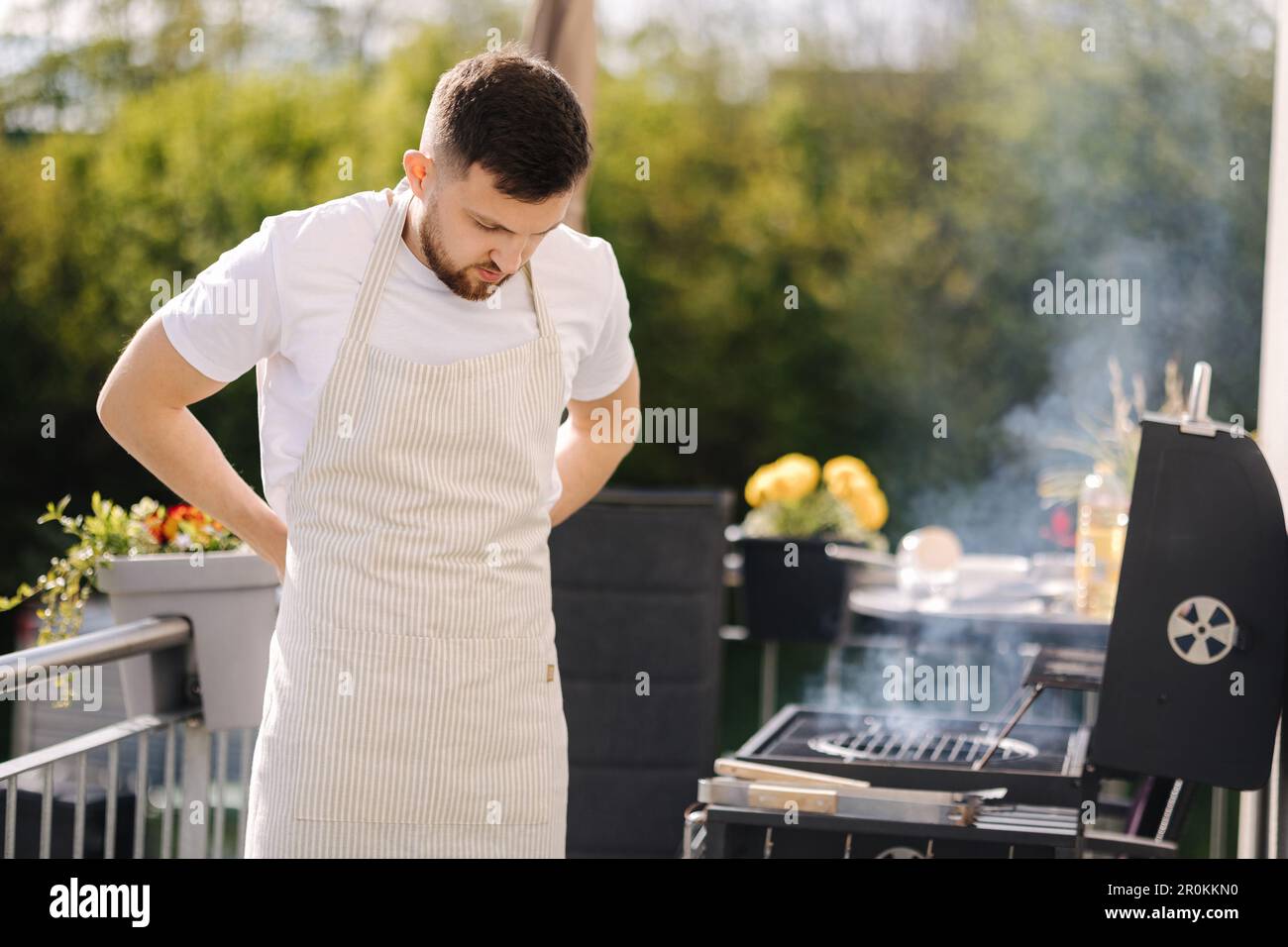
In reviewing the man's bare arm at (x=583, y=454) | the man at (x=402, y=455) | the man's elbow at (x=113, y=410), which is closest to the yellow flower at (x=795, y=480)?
the man's bare arm at (x=583, y=454)

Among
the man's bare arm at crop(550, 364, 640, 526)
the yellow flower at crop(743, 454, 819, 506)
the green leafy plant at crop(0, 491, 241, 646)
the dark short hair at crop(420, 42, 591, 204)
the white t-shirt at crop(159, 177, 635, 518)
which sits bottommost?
the green leafy plant at crop(0, 491, 241, 646)

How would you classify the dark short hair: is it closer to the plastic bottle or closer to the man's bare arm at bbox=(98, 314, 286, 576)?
the man's bare arm at bbox=(98, 314, 286, 576)

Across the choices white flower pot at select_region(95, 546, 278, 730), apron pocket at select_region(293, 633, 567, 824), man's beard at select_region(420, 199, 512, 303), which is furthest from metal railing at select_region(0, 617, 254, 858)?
man's beard at select_region(420, 199, 512, 303)

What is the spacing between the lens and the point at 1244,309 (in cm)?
641

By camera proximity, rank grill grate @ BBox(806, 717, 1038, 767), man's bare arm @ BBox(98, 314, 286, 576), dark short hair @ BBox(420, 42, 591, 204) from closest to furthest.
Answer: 1. dark short hair @ BBox(420, 42, 591, 204)
2. man's bare arm @ BBox(98, 314, 286, 576)
3. grill grate @ BBox(806, 717, 1038, 767)

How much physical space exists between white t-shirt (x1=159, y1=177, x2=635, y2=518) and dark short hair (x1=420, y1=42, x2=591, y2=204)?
110mm

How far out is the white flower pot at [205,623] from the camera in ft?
6.84

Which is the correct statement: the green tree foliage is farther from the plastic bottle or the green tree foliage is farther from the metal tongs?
the metal tongs

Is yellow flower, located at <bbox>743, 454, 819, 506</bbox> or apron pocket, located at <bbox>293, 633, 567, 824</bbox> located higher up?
yellow flower, located at <bbox>743, 454, 819, 506</bbox>

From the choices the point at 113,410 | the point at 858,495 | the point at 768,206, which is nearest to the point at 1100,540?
the point at 858,495

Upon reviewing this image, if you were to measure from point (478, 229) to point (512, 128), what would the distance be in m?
0.13

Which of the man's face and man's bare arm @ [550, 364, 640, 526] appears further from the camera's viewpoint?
man's bare arm @ [550, 364, 640, 526]

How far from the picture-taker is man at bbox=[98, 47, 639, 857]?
1.56 m

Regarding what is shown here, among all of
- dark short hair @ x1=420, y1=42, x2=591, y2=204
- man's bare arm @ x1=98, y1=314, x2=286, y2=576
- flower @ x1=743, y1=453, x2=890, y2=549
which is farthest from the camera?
flower @ x1=743, y1=453, x2=890, y2=549
